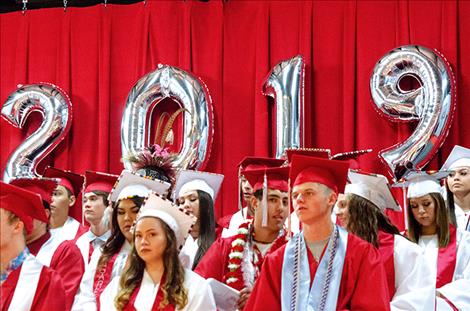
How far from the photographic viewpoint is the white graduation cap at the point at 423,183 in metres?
5.17

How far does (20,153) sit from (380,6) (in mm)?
3450

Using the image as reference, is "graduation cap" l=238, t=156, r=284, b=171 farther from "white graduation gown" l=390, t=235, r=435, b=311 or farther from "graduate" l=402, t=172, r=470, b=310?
"white graduation gown" l=390, t=235, r=435, b=311

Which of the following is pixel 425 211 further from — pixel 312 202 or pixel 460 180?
pixel 312 202

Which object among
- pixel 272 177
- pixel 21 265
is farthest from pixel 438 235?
pixel 21 265

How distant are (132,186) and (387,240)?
4.97ft

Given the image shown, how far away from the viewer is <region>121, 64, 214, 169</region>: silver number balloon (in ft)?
22.8

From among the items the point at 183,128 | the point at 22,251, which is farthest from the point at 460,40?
the point at 22,251

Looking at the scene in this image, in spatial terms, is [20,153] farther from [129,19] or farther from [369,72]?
[369,72]

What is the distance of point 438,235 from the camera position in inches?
201

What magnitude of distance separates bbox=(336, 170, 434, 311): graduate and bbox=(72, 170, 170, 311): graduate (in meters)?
1.18

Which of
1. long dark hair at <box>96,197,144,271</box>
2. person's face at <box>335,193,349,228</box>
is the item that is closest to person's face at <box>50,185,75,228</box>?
long dark hair at <box>96,197,144,271</box>

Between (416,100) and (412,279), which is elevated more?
(416,100)

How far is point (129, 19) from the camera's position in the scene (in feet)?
25.4

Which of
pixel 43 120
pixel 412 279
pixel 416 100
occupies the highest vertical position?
pixel 416 100
